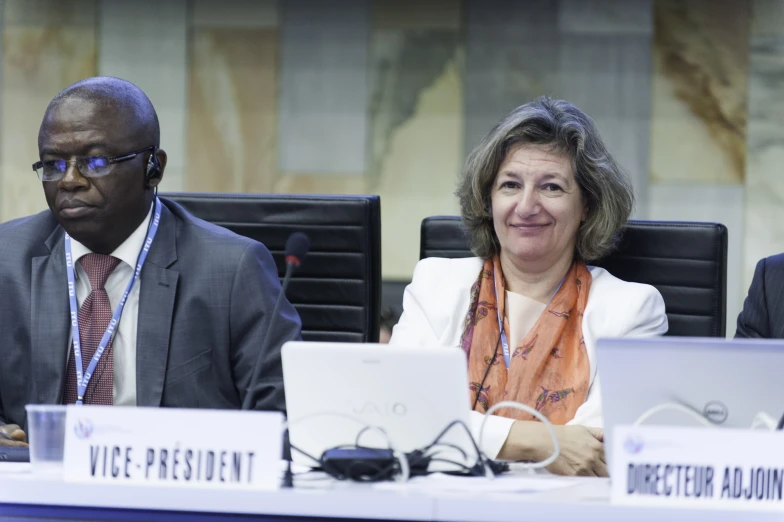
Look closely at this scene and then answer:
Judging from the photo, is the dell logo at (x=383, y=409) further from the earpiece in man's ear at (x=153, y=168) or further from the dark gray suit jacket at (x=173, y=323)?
the earpiece in man's ear at (x=153, y=168)

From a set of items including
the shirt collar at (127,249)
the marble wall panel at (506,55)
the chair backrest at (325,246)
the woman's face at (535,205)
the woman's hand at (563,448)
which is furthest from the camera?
the marble wall panel at (506,55)

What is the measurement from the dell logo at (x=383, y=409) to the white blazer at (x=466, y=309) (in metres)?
0.73

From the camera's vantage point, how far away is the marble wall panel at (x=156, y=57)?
449cm

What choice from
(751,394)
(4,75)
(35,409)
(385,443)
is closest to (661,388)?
(751,394)

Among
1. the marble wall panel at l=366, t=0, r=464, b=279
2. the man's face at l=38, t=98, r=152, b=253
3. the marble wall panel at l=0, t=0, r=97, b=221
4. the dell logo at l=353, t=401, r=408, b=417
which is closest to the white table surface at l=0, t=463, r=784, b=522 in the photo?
the dell logo at l=353, t=401, r=408, b=417

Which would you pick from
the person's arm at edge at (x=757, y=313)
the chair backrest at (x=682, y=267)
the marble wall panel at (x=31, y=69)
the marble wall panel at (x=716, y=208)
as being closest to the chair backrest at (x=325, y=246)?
the chair backrest at (x=682, y=267)

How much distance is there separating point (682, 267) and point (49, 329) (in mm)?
1418

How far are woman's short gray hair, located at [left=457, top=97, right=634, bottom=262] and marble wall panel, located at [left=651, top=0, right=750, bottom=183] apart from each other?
2.02 m

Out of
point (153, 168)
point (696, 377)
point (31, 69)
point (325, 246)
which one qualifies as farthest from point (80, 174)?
point (31, 69)

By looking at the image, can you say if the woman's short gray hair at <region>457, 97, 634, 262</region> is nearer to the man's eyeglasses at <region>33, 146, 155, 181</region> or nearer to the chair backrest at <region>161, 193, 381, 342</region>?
the chair backrest at <region>161, 193, 381, 342</region>

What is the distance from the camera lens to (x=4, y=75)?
4.56 meters

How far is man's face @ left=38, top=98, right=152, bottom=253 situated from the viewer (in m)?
2.04

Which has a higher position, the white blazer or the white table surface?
the white blazer

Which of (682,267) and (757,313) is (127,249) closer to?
(682,267)
